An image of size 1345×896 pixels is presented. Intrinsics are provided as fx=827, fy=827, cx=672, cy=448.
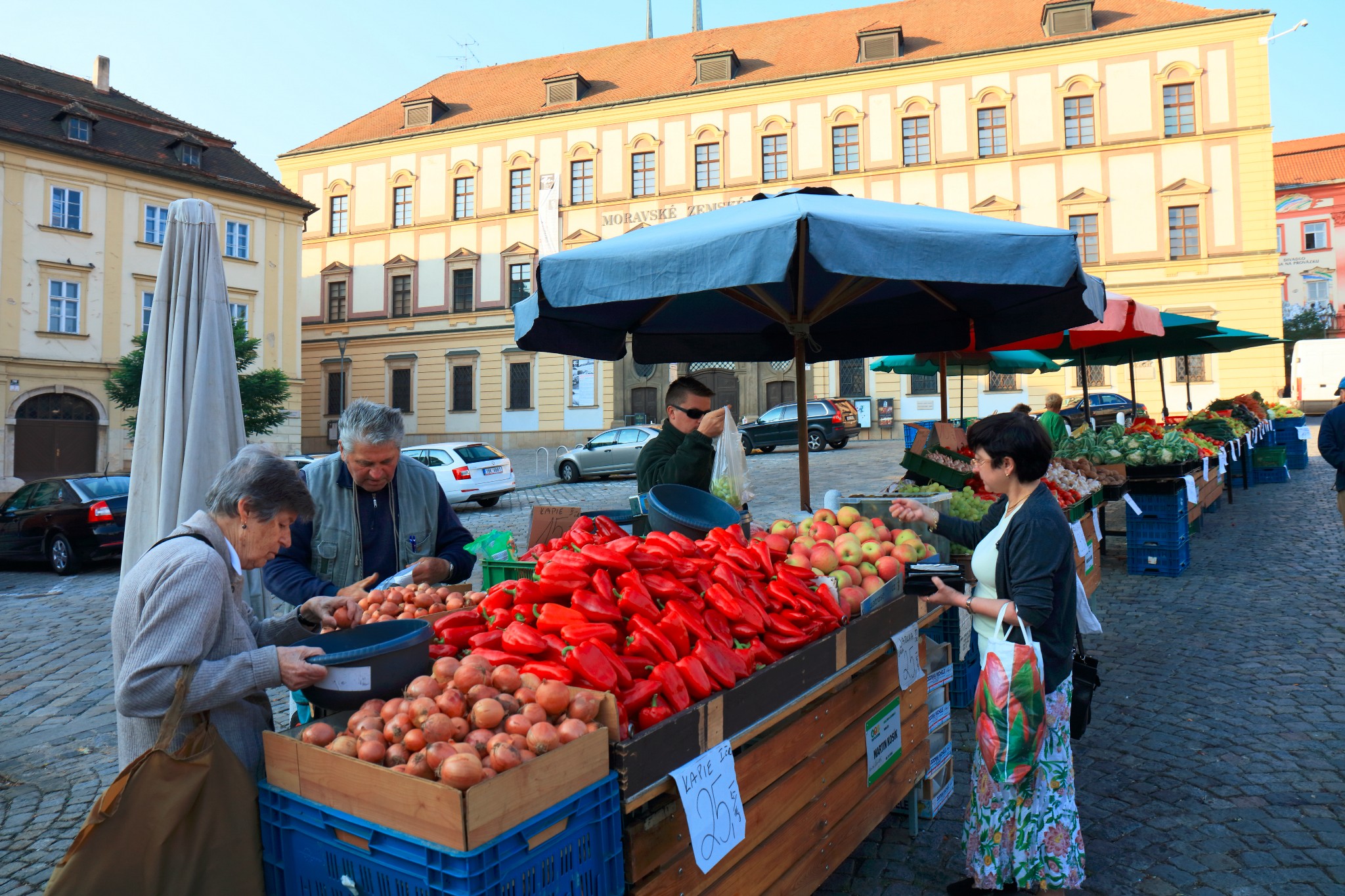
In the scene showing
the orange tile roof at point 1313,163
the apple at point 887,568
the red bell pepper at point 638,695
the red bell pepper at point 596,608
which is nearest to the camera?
the red bell pepper at point 638,695

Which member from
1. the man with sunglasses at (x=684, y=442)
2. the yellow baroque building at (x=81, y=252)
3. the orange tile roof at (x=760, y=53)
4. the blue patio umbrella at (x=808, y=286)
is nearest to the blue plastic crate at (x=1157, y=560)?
the blue patio umbrella at (x=808, y=286)

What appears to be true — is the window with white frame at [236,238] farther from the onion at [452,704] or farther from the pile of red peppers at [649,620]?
the onion at [452,704]

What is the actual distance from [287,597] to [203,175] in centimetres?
3113

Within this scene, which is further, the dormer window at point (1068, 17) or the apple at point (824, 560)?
the dormer window at point (1068, 17)

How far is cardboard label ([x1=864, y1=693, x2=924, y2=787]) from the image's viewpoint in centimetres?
304

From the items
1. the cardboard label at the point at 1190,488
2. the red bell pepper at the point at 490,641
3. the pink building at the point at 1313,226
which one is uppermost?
the pink building at the point at 1313,226

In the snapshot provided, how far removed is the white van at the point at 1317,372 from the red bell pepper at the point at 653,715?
115 ft

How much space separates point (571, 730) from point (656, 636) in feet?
1.97

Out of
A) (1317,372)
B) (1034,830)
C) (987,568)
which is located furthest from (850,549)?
(1317,372)

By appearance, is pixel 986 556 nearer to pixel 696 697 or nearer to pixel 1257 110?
pixel 696 697

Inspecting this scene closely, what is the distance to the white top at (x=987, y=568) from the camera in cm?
312

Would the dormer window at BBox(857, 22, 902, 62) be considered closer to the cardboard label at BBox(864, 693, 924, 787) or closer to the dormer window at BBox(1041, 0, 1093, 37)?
the dormer window at BBox(1041, 0, 1093, 37)

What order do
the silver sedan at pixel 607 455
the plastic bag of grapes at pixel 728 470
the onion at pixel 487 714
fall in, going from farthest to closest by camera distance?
the silver sedan at pixel 607 455, the plastic bag of grapes at pixel 728 470, the onion at pixel 487 714

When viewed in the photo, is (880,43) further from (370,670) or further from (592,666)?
(370,670)
